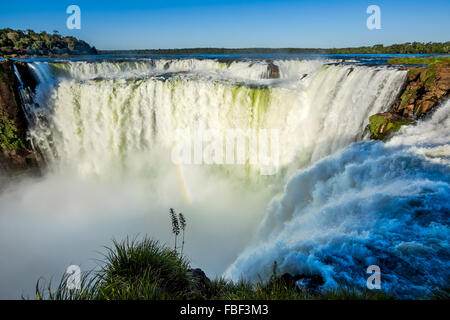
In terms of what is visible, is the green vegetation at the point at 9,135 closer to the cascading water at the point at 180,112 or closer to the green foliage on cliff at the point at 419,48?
the cascading water at the point at 180,112

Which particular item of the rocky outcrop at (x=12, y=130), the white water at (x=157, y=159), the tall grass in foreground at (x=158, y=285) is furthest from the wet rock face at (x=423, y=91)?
the rocky outcrop at (x=12, y=130)

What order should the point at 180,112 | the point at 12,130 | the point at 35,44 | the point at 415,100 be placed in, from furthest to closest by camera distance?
the point at 35,44, the point at 12,130, the point at 180,112, the point at 415,100

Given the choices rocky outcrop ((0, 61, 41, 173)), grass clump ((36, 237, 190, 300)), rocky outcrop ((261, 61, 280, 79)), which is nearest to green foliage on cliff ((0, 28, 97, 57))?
rocky outcrop ((0, 61, 41, 173))

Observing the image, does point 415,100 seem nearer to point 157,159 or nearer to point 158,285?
point 158,285

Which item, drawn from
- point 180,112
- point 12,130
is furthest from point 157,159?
point 12,130

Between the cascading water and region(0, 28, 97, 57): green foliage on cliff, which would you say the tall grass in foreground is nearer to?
the cascading water
